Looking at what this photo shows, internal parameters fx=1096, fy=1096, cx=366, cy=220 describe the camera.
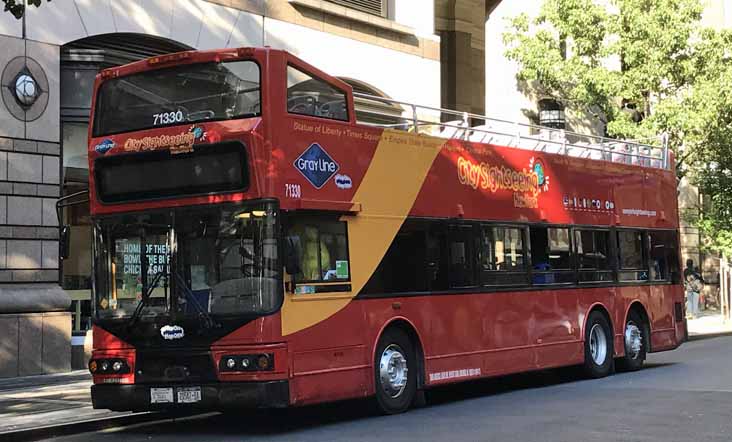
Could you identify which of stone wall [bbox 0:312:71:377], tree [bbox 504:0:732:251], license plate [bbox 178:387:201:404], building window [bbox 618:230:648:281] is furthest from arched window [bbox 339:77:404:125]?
tree [bbox 504:0:732:251]

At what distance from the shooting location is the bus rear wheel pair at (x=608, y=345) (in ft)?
55.2

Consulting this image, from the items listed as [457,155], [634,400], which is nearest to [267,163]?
[457,155]

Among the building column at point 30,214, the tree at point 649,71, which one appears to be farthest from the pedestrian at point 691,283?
the building column at point 30,214

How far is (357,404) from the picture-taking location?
1398 cm

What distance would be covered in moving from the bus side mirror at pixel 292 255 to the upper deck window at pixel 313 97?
1407mm

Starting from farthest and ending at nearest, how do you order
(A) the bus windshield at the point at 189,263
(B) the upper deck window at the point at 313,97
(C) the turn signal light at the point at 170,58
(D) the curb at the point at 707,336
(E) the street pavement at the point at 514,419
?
(D) the curb at the point at 707,336 → (C) the turn signal light at the point at 170,58 → (B) the upper deck window at the point at 313,97 → (A) the bus windshield at the point at 189,263 → (E) the street pavement at the point at 514,419

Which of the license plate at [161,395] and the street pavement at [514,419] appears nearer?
the street pavement at [514,419]

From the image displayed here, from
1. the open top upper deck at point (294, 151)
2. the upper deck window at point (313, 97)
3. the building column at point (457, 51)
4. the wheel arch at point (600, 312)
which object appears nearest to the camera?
the open top upper deck at point (294, 151)

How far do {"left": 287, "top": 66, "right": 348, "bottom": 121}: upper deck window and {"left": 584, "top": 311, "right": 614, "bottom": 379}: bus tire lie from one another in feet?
20.8

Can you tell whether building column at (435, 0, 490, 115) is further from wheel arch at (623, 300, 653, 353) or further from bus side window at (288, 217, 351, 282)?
bus side window at (288, 217, 351, 282)

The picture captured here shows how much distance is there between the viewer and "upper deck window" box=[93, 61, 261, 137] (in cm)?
1132

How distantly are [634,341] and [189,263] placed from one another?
9.32 meters

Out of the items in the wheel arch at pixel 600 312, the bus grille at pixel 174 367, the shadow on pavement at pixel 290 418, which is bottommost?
the shadow on pavement at pixel 290 418

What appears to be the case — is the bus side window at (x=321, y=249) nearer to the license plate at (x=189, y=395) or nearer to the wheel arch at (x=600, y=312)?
the license plate at (x=189, y=395)
